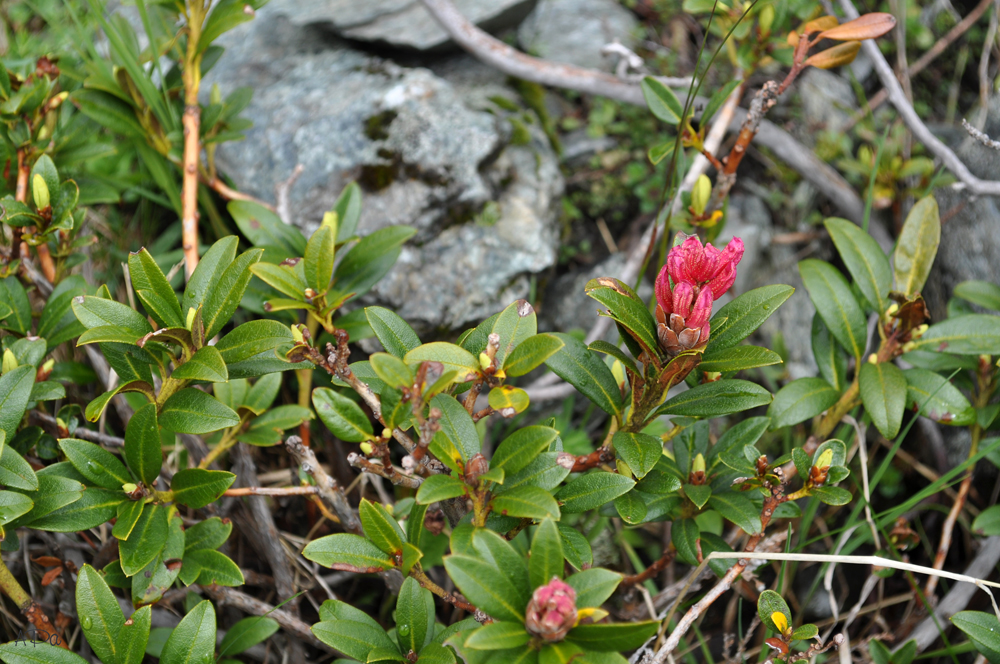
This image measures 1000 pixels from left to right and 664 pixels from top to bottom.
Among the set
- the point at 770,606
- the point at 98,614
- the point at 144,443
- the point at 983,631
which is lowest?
the point at 983,631

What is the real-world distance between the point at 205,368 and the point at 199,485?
29 centimetres

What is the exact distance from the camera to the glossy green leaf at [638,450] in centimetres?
127

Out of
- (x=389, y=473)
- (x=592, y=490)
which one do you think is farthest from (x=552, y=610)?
(x=389, y=473)

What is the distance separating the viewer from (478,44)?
2.60 m

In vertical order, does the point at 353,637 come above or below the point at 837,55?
below

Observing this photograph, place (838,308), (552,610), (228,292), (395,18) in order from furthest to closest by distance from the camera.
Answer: (395,18) → (838,308) → (228,292) → (552,610)

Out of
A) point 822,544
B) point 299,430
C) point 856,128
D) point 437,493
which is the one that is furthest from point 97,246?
point 856,128

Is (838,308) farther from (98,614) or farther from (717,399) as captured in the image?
(98,614)

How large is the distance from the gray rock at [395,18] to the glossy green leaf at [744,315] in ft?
6.42

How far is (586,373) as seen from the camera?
1423mm

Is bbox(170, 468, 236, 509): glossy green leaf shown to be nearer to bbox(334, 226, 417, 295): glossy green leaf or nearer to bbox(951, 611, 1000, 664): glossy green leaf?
bbox(334, 226, 417, 295): glossy green leaf

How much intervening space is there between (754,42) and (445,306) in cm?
138

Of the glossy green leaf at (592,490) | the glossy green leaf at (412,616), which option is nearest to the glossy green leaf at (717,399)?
the glossy green leaf at (592,490)

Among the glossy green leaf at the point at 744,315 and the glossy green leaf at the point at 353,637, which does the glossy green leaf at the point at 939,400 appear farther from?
the glossy green leaf at the point at 353,637
